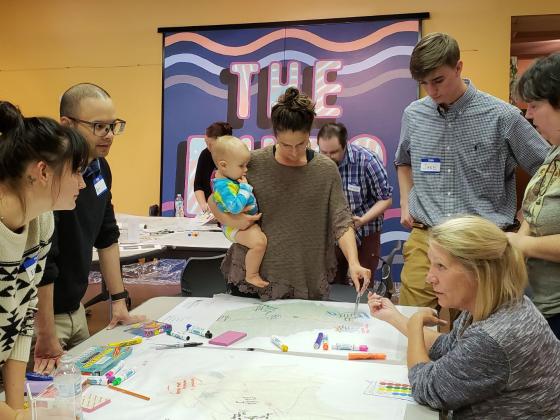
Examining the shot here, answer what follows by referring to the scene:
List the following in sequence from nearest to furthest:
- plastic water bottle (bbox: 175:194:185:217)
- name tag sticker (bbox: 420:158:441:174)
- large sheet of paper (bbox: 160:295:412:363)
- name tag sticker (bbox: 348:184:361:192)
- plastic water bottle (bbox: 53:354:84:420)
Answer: plastic water bottle (bbox: 53:354:84:420), large sheet of paper (bbox: 160:295:412:363), name tag sticker (bbox: 420:158:441:174), name tag sticker (bbox: 348:184:361:192), plastic water bottle (bbox: 175:194:185:217)

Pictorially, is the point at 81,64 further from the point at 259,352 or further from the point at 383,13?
the point at 259,352

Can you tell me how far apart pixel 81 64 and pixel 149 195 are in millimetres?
1781

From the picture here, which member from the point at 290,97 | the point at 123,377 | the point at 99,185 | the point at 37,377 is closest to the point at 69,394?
the point at 123,377

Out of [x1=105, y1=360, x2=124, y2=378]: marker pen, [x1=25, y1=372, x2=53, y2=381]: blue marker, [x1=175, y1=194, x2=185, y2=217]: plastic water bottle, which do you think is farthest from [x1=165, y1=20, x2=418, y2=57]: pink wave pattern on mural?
[x1=25, y1=372, x2=53, y2=381]: blue marker

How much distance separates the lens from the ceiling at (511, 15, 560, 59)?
5484mm

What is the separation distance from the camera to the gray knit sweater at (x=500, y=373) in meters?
1.39

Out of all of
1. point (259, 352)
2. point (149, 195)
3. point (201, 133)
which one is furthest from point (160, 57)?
point (259, 352)

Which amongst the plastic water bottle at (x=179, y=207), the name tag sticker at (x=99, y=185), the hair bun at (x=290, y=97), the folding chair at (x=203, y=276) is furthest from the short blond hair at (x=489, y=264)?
the plastic water bottle at (x=179, y=207)

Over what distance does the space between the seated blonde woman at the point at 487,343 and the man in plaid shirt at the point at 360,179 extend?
2296 millimetres

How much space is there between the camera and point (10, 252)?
1292mm

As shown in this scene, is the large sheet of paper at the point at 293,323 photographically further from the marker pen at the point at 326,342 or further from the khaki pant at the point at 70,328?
the khaki pant at the point at 70,328

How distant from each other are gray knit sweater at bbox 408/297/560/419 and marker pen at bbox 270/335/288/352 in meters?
0.47

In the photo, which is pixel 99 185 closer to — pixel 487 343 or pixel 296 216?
pixel 296 216

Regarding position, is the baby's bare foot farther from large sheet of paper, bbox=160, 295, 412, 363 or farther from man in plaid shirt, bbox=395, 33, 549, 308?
man in plaid shirt, bbox=395, 33, 549, 308
